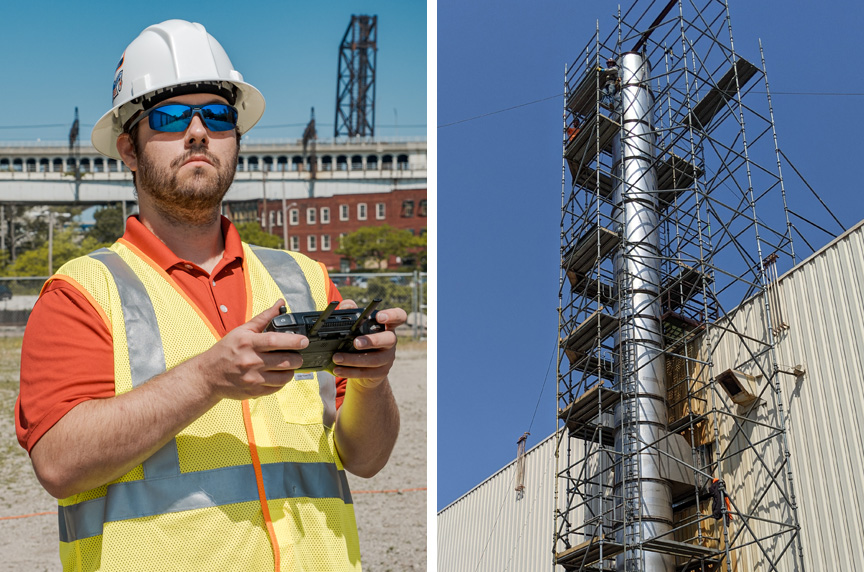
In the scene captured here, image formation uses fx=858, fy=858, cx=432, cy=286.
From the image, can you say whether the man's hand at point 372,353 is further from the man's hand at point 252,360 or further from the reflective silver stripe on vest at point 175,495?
the reflective silver stripe on vest at point 175,495

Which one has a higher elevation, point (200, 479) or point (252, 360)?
point (252, 360)

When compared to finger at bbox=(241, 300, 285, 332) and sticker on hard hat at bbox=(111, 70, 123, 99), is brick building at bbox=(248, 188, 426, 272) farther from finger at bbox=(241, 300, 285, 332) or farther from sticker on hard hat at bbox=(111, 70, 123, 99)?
finger at bbox=(241, 300, 285, 332)

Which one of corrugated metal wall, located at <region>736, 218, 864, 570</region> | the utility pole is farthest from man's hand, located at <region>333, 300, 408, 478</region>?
the utility pole

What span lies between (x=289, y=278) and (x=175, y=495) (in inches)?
38.4

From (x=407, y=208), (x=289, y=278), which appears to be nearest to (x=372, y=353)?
(x=289, y=278)

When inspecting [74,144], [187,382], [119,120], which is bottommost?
[187,382]

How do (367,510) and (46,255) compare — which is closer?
(367,510)

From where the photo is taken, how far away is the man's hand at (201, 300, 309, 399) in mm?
2129

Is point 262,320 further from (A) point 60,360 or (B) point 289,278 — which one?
(B) point 289,278

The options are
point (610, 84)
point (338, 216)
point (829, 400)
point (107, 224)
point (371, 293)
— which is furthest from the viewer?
point (338, 216)

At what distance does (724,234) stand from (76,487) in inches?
752

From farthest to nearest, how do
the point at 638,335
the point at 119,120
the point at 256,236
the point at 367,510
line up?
the point at 256,236 → the point at 638,335 → the point at 367,510 → the point at 119,120

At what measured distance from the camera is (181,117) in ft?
9.28

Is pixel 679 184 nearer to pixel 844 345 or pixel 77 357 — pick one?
pixel 844 345
